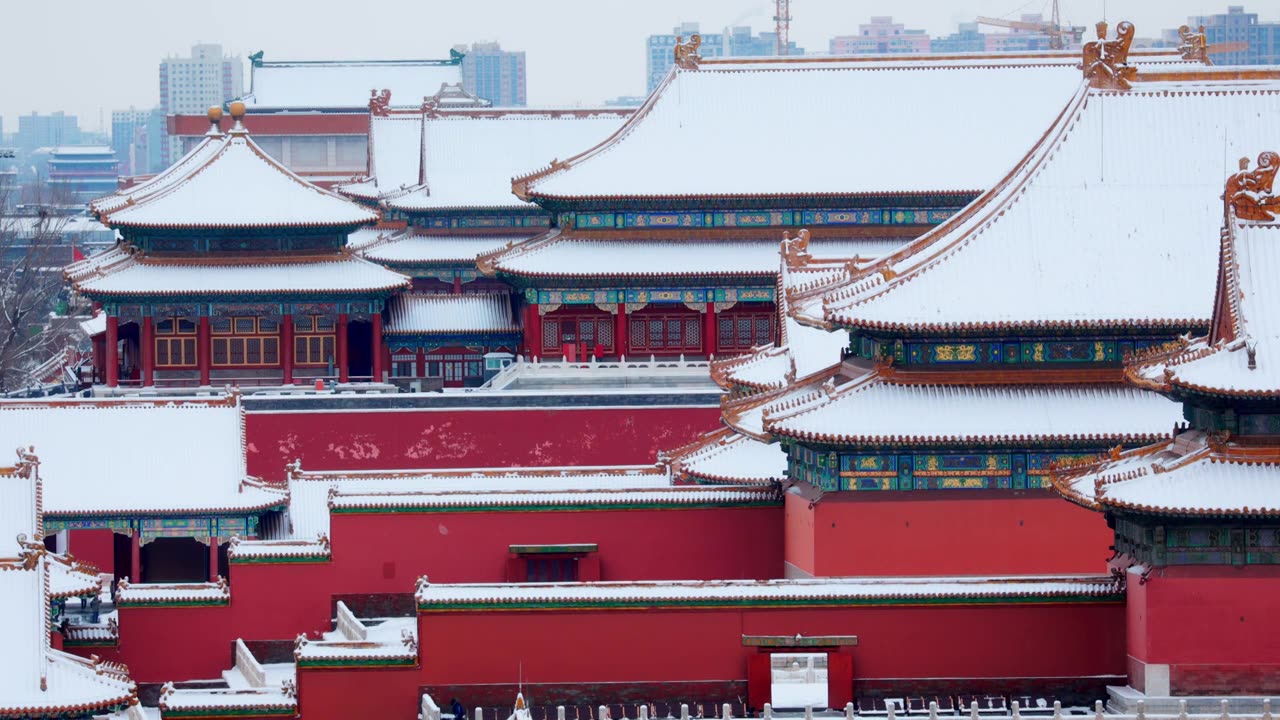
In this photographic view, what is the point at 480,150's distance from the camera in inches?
2756

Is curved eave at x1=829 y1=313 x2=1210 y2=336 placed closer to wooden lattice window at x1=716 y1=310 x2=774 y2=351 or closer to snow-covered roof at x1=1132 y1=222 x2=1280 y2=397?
snow-covered roof at x1=1132 y1=222 x2=1280 y2=397

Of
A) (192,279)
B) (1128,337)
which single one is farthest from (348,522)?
(192,279)

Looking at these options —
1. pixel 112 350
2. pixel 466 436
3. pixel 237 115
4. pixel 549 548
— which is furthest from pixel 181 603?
pixel 237 115

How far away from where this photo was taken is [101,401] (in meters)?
46.0

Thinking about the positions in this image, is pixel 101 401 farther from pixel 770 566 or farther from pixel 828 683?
pixel 828 683

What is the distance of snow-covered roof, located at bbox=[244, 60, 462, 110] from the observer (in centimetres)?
10812

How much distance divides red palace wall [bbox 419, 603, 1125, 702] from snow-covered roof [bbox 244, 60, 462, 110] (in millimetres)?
76679

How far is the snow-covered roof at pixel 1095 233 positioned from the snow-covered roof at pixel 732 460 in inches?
173

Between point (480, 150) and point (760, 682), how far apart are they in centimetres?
3964

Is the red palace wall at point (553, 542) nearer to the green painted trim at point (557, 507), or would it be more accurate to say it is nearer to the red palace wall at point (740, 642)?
the green painted trim at point (557, 507)

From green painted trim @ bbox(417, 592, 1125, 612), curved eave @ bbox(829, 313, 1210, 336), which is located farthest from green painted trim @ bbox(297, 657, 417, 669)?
curved eave @ bbox(829, 313, 1210, 336)

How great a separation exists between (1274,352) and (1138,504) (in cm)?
248

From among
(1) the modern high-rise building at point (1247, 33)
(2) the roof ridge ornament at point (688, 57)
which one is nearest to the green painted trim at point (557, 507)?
(2) the roof ridge ornament at point (688, 57)

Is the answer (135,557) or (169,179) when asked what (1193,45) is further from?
(135,557)
